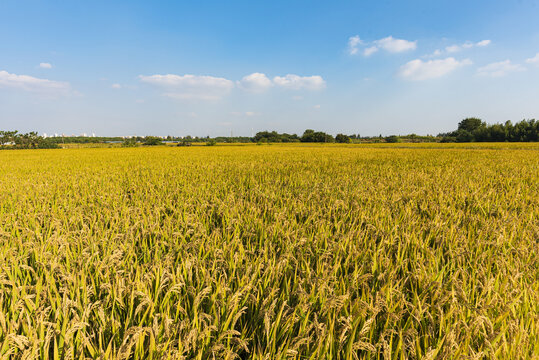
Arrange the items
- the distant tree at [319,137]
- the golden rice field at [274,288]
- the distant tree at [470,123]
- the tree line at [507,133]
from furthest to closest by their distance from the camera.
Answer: the distant tree at [470,123]
the distant tree at [319,137]
the tree line at [507,133]
the golden rice field at [274,288]

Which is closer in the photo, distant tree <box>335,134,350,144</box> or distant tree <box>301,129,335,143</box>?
distant tree <box>335,134,350,144</box>

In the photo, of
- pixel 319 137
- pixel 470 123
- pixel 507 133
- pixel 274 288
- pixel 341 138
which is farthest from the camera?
pixel 470 123

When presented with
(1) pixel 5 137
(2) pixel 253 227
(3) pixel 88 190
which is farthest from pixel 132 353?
(1) pixel 5 137

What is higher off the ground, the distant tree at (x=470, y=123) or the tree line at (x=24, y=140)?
the distant tree at (x=470, y=123)

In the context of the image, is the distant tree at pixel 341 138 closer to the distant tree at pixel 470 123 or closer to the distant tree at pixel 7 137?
the distant tree at pixel 470 123

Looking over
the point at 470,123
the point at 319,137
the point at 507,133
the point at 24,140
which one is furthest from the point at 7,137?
the point at 470,123

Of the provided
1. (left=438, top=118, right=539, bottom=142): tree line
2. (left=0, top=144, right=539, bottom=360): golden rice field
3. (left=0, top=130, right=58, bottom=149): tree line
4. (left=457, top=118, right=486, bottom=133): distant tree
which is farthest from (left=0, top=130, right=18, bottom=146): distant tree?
(left=457, top=118, right=486, bottom=133): distant tree

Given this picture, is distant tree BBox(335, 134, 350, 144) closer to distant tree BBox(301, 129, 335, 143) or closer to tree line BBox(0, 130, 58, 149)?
distant tree BBox(301, 129, 335, 143)

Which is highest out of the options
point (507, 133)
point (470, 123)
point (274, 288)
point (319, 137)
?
point (470, 123)

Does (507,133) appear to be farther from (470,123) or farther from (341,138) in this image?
(470,123)

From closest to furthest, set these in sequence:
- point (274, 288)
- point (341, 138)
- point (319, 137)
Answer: point (274, 288)
point (341, 138)
point (319, 137)

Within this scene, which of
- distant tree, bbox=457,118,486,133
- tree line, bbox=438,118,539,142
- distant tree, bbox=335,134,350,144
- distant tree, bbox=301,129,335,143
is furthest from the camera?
distant tree, bbox=457,118,486,133

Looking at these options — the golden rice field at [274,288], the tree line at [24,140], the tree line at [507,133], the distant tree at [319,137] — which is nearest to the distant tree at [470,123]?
the tree line at [507,133]

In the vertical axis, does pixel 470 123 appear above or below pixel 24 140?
above
